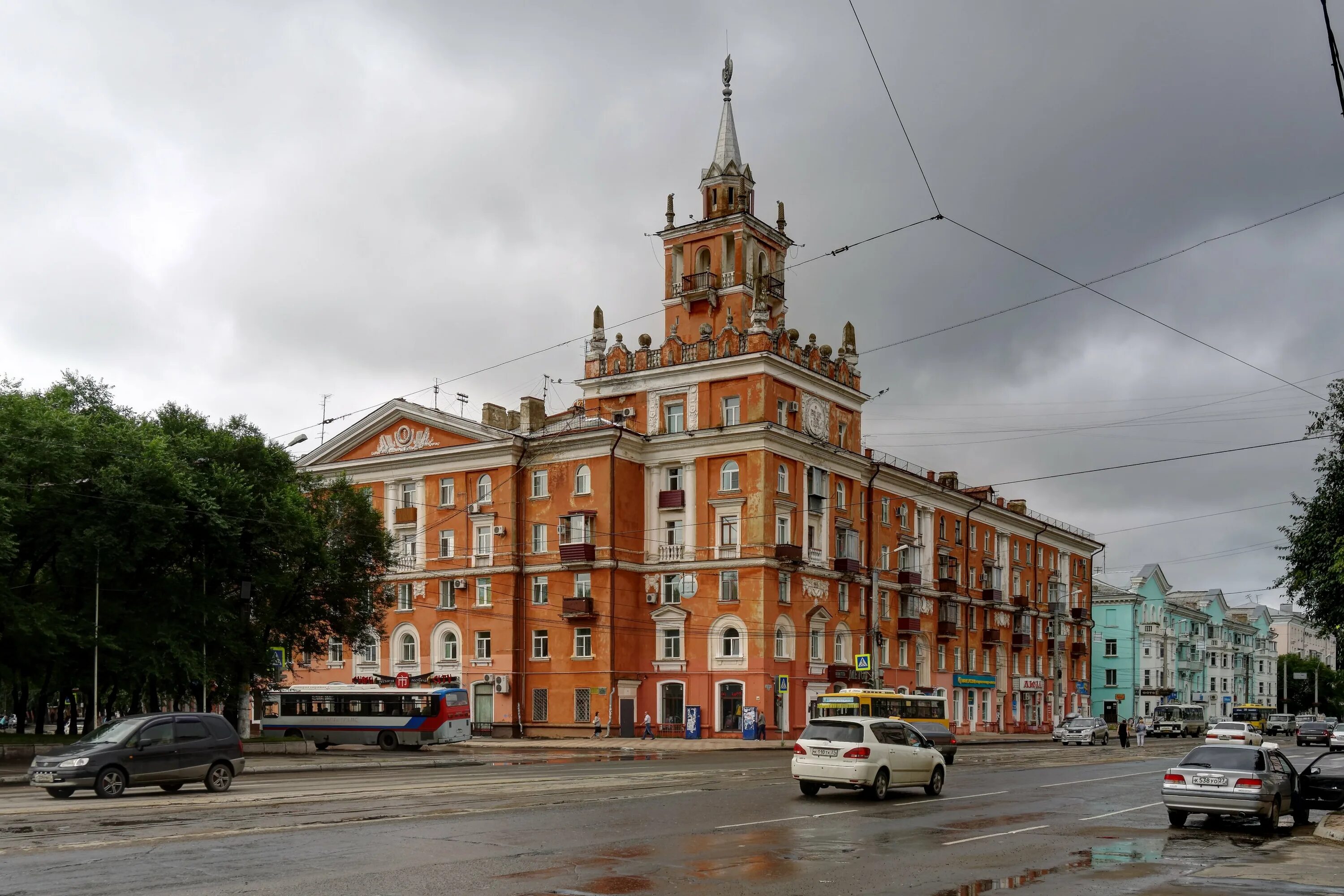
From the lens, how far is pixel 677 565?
63.2 m

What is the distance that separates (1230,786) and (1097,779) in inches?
535

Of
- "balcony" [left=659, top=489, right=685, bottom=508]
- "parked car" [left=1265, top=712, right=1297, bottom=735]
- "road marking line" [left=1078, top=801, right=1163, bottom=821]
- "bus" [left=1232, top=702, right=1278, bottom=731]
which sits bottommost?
"parked car" [left=1265, top=712, right=1297, bottom=735]

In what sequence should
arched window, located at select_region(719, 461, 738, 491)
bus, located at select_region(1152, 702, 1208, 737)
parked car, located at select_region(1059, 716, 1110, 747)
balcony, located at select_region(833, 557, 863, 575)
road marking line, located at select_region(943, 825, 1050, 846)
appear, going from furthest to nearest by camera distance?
bus, located at select_region(1152, 702, 1208, 737)
parked car, located at select_region(1059, 716, 1110, 747)
balcony, located at select_region(833, 557, 863, 575)
arched window, located at select_region(719, 461, 738, 491)
road marking line, located at select_region(943, 825, 1050, 846)

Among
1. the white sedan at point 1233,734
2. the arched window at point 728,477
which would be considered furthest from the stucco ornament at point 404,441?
the white sedan at point 1233,734

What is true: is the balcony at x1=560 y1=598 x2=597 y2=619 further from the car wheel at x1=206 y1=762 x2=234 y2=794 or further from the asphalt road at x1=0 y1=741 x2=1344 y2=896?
the car wheel at x1=206 y1=762 x2=234 y2=794

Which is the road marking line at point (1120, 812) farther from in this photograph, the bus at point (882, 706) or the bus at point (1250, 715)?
the bus at point (1250, 715)

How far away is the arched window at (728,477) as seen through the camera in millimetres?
61875

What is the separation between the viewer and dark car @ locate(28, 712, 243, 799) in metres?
22.8

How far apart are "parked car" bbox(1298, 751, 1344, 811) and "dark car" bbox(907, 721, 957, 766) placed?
53.2 ft

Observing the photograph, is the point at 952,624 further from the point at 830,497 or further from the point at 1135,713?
the point at 1135,713

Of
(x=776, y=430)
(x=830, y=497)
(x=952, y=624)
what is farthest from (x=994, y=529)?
(x=776, y=430)

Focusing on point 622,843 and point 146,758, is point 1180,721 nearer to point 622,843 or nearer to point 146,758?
point 146,758

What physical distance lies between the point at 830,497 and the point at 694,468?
8.16 m

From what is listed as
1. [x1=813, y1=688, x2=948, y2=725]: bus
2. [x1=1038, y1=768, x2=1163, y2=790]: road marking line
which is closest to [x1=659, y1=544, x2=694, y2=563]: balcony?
[x1=813, y1=688, x2=948, y2=725]: bus
